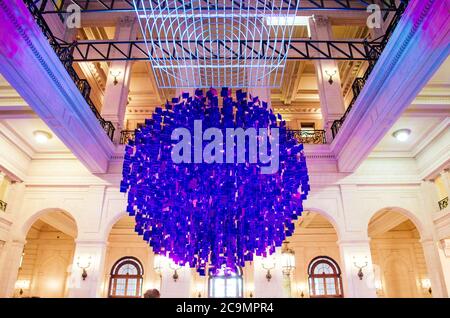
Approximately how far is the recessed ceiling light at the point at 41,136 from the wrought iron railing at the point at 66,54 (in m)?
1.24

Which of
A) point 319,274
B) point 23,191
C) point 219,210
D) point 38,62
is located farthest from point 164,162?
point 319,274

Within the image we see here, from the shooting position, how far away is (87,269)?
8570 mm

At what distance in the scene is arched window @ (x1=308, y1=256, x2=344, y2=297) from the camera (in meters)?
14.1

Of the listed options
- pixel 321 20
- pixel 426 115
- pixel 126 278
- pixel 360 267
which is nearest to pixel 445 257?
pixel 360 267

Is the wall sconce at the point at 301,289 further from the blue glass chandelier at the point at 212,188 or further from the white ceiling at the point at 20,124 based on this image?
the white ceiling at the point at 20,124

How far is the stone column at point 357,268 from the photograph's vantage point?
27.5 feet

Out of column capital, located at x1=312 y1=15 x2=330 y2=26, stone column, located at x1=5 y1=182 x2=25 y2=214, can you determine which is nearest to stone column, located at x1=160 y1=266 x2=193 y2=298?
stone column, located at x1=5 y1=182 x2=25 y2=214

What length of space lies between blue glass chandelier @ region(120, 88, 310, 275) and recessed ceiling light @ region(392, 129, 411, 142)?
4.34 meters

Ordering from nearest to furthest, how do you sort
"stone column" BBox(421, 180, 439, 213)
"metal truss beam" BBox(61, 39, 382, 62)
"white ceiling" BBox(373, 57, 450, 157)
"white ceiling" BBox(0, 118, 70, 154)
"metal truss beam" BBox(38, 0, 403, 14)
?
"metal truss beam" BBox(61, 39, 382, 62) → "metal truss beam" BBox(38, 0, 403, 14) → "white ceiling" BBox(373, 57, 450, 157) → "white ceiling" BBox(0, 118, 70, 154) → "stone column" BBox(421, 180, 439, 213)

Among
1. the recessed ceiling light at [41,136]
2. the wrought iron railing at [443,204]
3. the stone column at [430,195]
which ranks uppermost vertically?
the recessed ceiling light at [41,136]

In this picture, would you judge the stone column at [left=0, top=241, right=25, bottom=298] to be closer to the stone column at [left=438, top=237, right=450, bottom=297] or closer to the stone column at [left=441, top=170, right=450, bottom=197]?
the stone column at [left=438, top=237, right=450, bottom=297]

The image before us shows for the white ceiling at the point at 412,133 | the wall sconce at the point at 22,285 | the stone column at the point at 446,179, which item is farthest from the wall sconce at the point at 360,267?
the wall sconce at the point at 22,285

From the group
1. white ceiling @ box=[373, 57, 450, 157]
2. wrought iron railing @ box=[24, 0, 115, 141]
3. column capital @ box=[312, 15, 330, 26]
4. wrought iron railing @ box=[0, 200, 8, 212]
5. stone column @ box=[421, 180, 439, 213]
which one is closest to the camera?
wrought iron railing @ box=[24, 0, 115, 141]

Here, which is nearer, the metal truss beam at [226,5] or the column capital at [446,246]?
the metal truss beam at [226,5]
